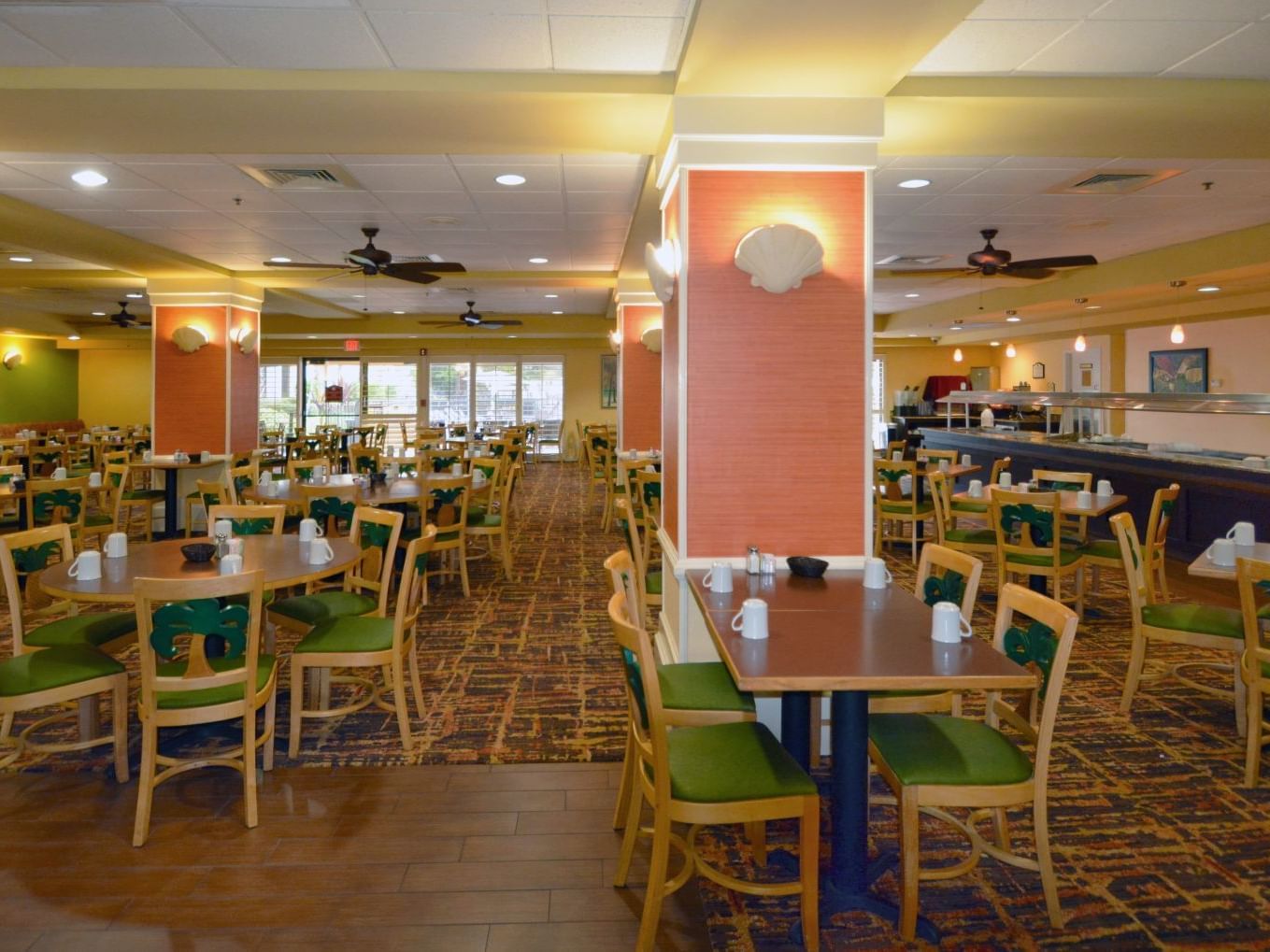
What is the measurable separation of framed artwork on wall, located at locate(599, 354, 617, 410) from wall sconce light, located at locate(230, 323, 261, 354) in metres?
8.54

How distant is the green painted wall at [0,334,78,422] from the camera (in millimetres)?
15438

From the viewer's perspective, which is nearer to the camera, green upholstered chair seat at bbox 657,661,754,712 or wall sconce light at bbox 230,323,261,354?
green upholstered chair seat at bbox 657,661,754,712

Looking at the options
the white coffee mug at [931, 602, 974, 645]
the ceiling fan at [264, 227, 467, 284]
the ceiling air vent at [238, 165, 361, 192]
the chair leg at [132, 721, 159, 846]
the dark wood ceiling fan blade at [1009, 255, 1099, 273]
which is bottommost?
the chair leg at [132, 721, 159, 846]

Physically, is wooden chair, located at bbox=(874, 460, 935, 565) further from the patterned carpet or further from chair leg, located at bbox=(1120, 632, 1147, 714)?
chair leg, located at bbox=(1120, 632, 1147, 714)

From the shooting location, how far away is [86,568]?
3365 millimetres

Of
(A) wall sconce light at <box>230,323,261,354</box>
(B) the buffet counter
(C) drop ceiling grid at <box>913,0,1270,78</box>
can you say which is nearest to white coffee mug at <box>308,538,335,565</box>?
(C) drop ceiling grid at <box>913,0,1270,78</box>

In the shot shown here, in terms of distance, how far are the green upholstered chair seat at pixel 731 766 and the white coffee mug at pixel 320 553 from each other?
71.6 inches

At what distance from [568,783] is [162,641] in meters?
1.48

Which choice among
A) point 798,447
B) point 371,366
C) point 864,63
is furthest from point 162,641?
point 371,366

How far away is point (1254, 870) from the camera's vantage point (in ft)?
8.68

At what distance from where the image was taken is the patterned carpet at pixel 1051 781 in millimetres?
2387

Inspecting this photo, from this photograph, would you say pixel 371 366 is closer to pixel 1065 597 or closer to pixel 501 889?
pixel 1065 597

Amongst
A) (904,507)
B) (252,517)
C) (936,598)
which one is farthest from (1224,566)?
(252,517)

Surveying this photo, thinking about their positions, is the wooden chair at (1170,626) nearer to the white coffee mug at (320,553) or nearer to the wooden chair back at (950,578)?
the wooden chair back at (950,578)
